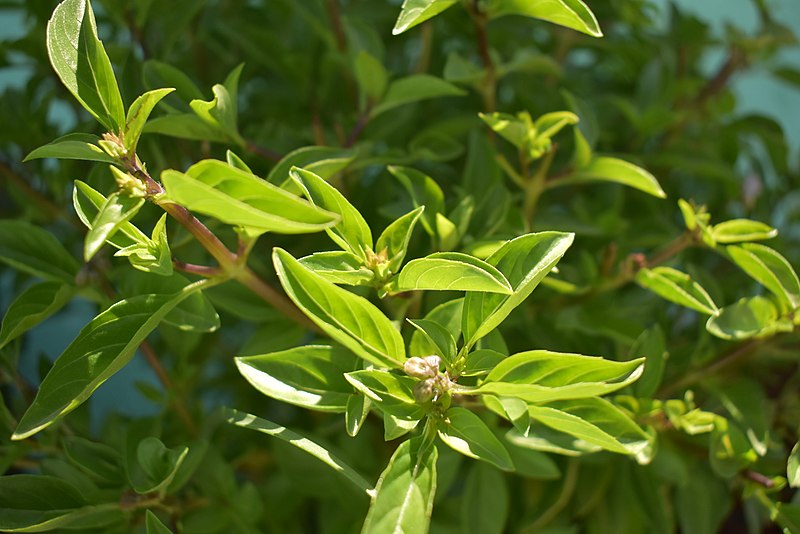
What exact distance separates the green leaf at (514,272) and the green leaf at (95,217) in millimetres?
151

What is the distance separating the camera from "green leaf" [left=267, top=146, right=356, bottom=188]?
1.36 feet

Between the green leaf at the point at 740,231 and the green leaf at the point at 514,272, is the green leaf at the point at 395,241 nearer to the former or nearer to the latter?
the green leaf at the point at 514,272

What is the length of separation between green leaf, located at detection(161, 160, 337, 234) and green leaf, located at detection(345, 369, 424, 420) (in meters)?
0.08

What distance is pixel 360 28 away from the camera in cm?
54

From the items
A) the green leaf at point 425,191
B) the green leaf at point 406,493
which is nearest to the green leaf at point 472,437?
the green leaf at point 406,493

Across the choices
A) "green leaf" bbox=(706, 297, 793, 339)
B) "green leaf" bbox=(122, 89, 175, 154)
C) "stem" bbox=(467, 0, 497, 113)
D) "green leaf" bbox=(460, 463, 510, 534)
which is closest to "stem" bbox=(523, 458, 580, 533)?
"green leaf" bbox=(460, 463, 510, 534)

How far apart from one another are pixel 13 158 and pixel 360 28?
311mm

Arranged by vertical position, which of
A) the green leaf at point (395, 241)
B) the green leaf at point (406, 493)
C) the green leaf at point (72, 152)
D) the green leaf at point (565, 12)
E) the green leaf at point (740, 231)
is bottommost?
the green leaf at point (740, 231)

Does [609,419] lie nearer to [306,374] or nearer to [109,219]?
[306,374]

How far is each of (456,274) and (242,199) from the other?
3.6 inches

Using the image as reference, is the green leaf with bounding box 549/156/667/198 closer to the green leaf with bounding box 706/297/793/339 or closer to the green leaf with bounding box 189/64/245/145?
Answer: the green leaf with bounding box 706/297/793/339

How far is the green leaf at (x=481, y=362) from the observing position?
0.37 metres

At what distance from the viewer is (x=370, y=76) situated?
49 centimetres

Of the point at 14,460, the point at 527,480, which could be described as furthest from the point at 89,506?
the point at 527,480
